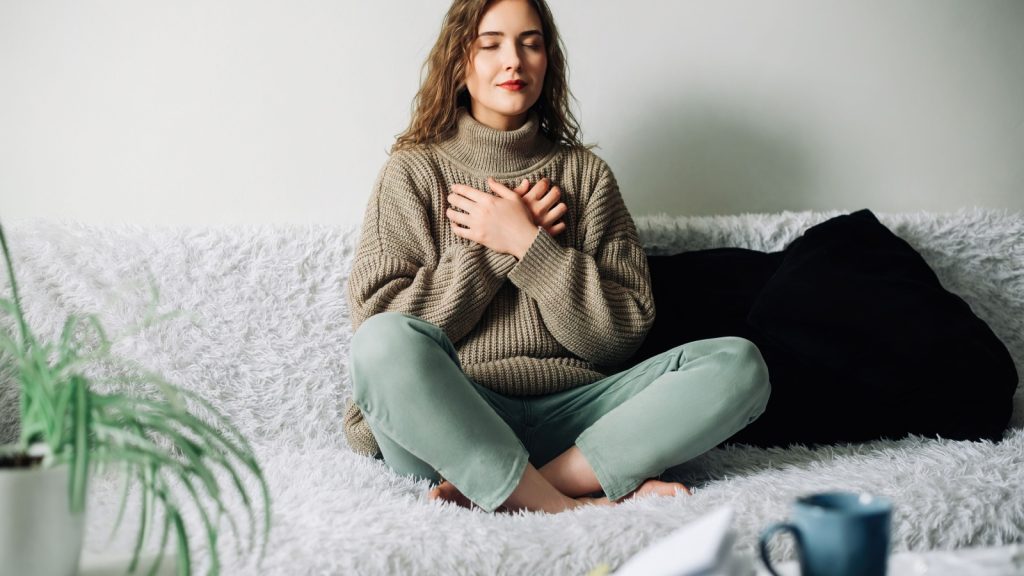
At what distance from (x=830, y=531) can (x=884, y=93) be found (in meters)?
1.62

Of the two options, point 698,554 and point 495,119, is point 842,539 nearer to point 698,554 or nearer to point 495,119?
point 698,554

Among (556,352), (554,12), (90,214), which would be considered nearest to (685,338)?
(556,352)

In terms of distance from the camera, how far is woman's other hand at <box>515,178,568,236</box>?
145 centimetres

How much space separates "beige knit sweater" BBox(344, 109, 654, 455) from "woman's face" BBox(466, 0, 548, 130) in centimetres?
6

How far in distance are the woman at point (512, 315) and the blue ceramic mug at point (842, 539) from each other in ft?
1.94

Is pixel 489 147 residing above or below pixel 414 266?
above

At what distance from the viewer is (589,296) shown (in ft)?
4.48

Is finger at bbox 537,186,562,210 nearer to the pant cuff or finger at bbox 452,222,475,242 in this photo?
finger at bbox 452,222,475,242

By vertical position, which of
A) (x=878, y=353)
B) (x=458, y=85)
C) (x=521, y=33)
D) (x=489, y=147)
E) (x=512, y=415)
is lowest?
(x=512, y=415)

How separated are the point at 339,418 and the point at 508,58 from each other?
0.71 m

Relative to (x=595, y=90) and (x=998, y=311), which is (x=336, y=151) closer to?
(x=595, y=90)

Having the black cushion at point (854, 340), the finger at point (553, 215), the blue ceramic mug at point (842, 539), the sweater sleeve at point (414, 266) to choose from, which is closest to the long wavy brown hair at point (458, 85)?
the sweater sleeve at point (414, 266)

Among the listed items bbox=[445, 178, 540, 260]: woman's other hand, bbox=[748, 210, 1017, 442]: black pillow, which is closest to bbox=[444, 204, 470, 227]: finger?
bbox=[445, 178, 540, 260]: woman's other hand

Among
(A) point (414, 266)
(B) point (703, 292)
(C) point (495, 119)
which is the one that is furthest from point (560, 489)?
(C) point (495, 119)
